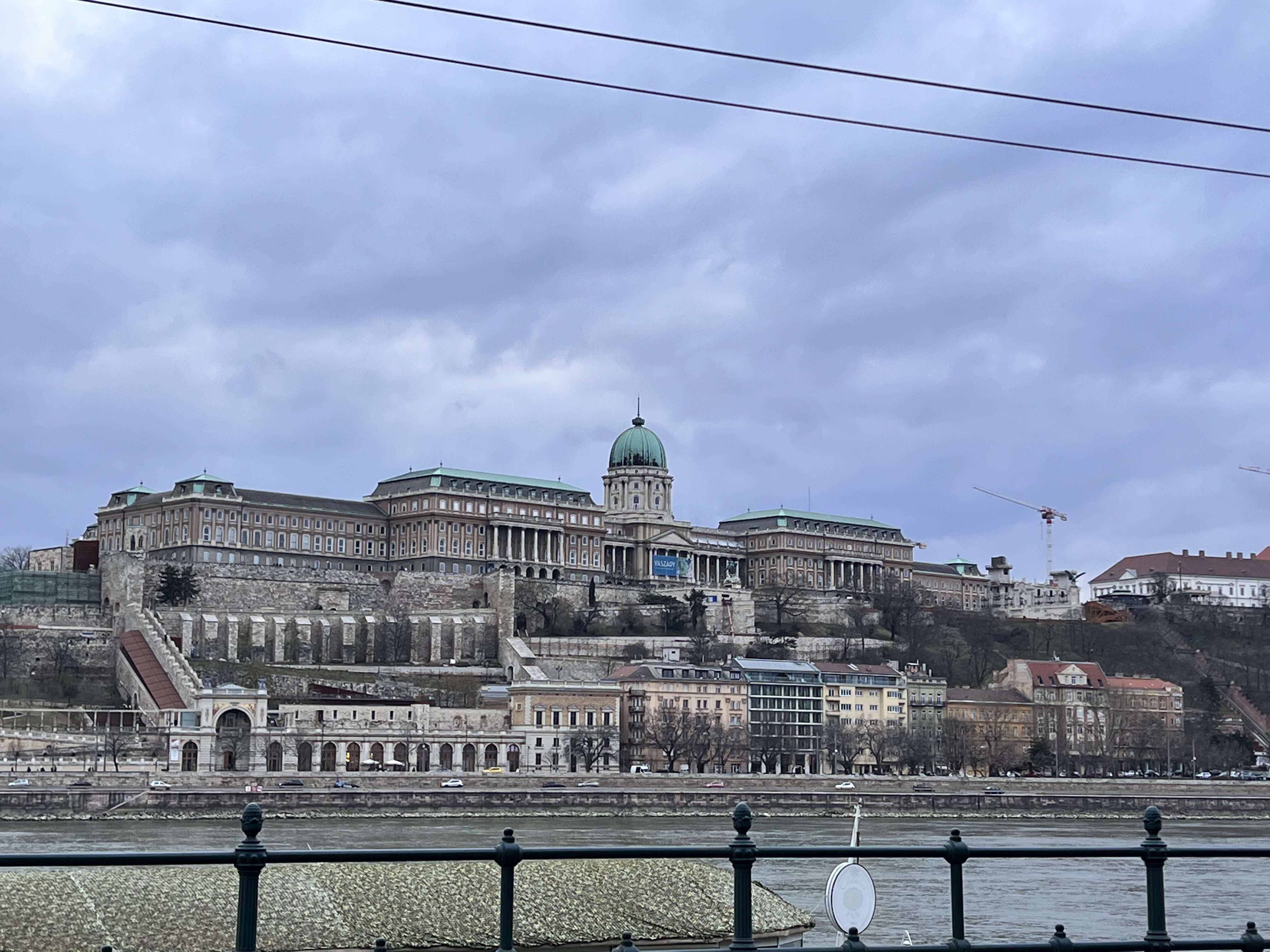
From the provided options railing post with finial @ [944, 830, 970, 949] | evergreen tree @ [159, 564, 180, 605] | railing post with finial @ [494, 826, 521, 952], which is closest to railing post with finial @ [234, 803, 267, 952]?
railing post with finial @ [494, 826, 521, 952]

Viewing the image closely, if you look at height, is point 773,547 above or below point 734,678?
above

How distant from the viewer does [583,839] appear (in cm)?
5434

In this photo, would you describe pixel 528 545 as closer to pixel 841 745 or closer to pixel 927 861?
pixel 841 745

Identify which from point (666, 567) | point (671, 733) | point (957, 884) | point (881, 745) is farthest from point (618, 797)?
point (957, 884)

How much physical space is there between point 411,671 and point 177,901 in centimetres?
7198

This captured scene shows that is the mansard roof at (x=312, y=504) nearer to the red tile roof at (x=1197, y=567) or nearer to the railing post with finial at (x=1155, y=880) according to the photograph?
the red tile roof at (x=1197, y=567)

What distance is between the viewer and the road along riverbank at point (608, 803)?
64812 millimetres

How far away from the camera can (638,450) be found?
150125 millimetres

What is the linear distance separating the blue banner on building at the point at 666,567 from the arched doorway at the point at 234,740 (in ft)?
173

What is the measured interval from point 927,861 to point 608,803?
27210 mm

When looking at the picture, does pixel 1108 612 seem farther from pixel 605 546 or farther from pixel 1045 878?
pixel 1045 878

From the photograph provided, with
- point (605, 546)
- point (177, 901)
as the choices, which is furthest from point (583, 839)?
point (605, 546)

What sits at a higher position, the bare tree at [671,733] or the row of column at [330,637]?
the row of column at [330,637]

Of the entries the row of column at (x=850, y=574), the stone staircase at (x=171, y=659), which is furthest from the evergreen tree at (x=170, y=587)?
the row of column at (x=850, y=574)
